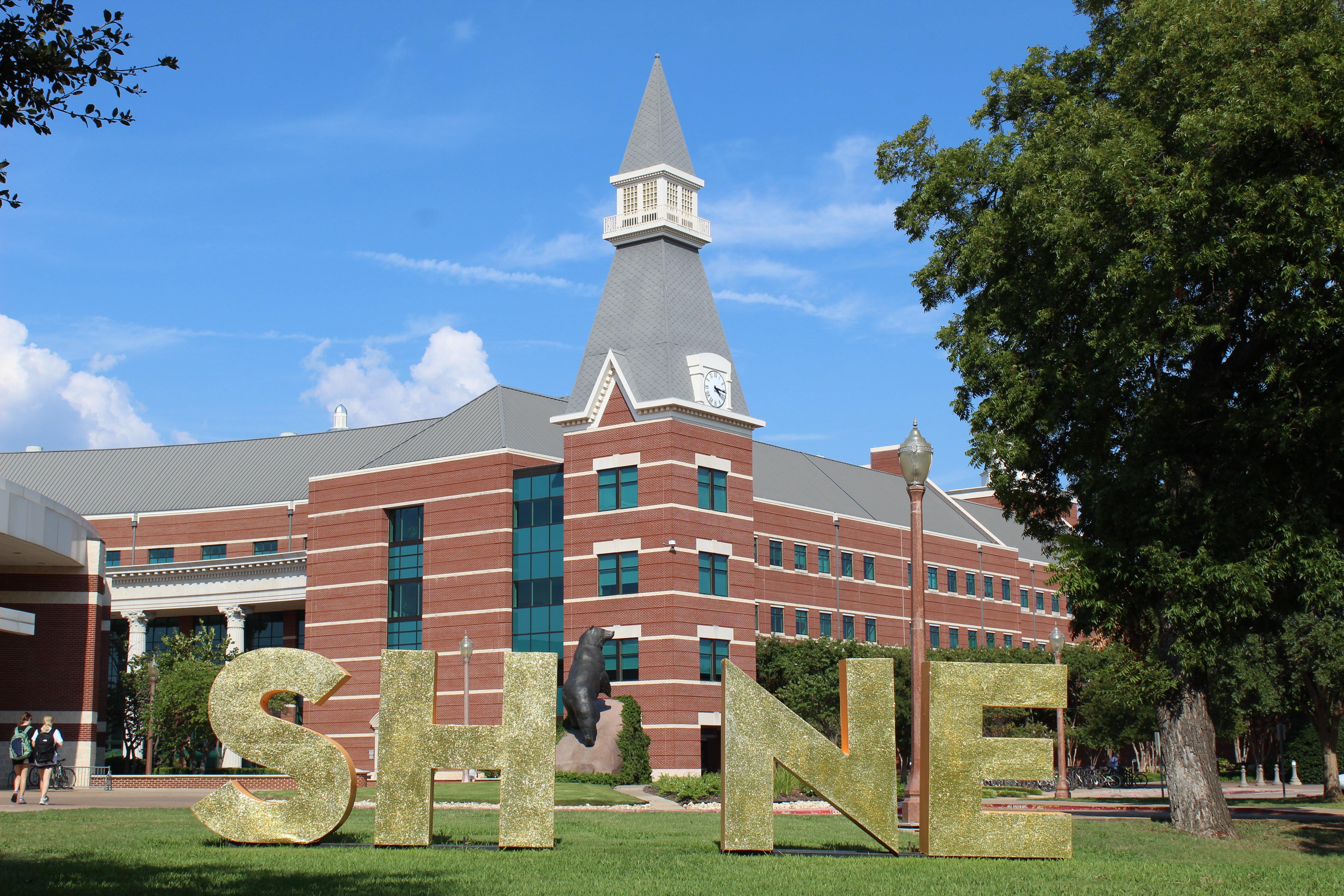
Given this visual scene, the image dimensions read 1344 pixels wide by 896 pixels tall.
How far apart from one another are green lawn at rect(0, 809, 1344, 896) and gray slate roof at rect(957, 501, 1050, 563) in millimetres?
71726

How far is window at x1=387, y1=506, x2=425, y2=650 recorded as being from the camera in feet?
208

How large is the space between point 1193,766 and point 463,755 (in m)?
13.9

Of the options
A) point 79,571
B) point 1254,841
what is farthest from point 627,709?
point 1254,841

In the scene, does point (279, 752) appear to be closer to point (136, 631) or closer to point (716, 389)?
point (716, 389)

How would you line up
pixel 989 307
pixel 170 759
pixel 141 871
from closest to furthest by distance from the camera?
pixel 141 871
pixel 989 307
pixel 170 759

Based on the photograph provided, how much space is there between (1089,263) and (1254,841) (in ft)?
33.6

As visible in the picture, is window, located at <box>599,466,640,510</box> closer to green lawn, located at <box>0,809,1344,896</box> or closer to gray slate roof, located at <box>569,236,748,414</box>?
gray slate roof, located at <box>569,236,748,414</box>

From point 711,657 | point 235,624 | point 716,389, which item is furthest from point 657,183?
point 235,624

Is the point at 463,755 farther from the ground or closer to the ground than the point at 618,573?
closer to the ground

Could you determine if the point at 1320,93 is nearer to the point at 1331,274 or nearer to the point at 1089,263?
the point at 1331,274

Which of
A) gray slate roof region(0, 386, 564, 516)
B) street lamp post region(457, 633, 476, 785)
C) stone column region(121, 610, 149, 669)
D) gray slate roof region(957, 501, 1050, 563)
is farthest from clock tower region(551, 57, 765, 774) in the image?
gray slate roof region(957, 501, 1050, 563)

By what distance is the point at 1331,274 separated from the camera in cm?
2077

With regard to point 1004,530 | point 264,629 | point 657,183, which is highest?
point 657,183

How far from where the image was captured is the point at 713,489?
57.9 meters
